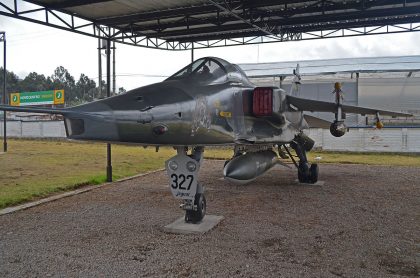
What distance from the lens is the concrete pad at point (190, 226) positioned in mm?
6723

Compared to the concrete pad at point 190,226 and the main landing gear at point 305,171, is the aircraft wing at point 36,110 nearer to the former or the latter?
the concrete pad at point 190,226

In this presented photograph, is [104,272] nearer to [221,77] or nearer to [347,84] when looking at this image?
[221,77]

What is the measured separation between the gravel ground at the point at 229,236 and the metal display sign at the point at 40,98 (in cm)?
4545

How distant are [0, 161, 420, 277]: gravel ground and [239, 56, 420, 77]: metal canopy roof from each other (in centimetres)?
2435

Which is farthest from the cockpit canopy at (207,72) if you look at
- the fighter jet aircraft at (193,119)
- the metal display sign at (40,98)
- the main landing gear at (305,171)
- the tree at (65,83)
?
the tree at (65,83)

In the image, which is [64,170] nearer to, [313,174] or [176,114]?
[313,174]

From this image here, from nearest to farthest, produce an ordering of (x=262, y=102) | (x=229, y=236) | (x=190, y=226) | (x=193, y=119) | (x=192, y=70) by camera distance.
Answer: (x=193, y=119)
(x=229, y=236)
(x=192, y=70)
(x=190, y=226)
(x=262, y=102)

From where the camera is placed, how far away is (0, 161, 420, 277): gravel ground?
5090 mm

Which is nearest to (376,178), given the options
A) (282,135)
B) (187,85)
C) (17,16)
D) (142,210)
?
(282,135)

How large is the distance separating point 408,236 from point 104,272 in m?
4.99

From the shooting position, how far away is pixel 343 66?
3512 centimetres

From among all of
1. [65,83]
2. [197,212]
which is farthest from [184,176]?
[65,83]

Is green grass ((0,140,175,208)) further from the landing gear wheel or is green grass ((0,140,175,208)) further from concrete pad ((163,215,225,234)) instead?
the landing gear wheel

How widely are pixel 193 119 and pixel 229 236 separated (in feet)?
6.89
